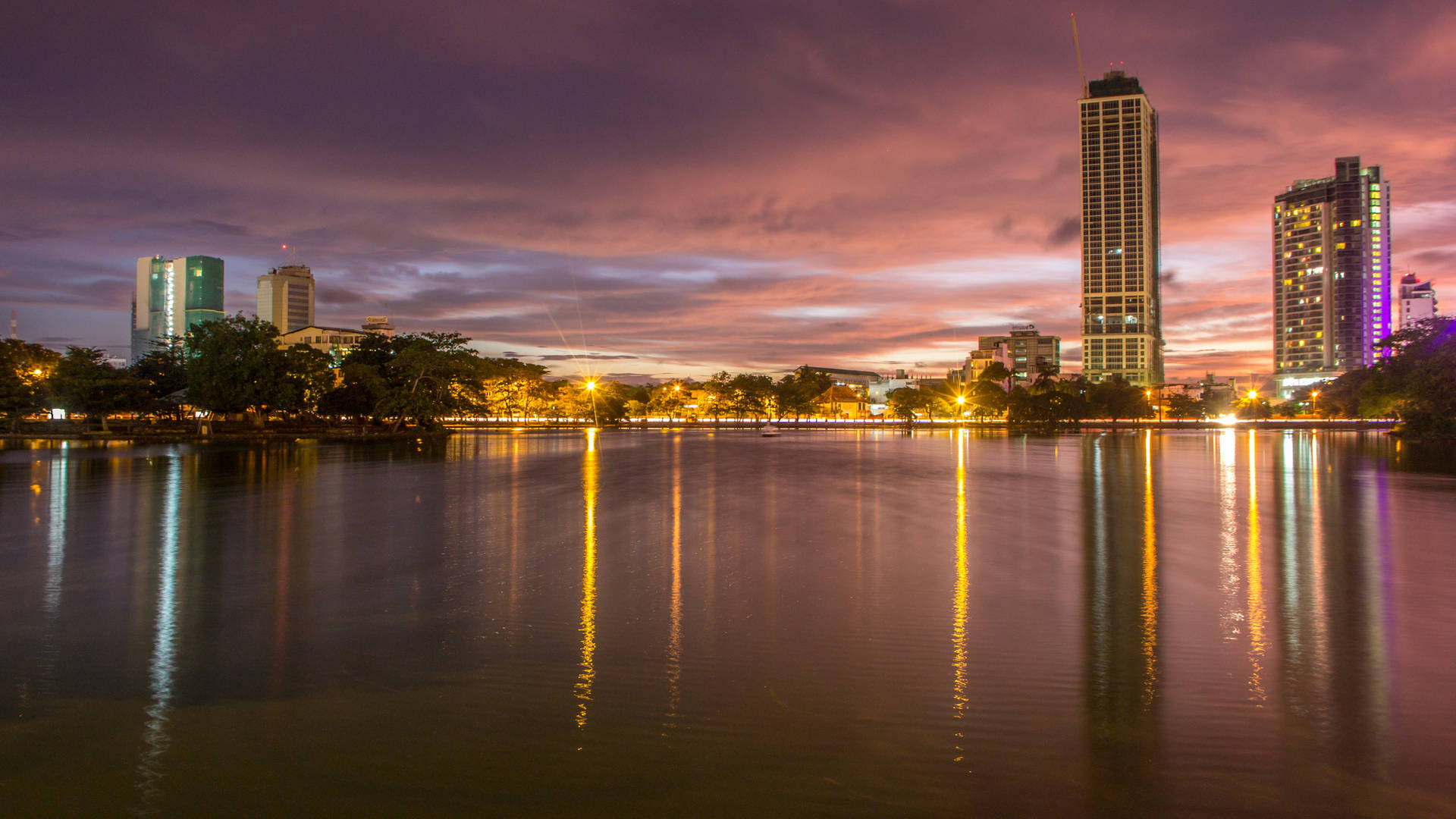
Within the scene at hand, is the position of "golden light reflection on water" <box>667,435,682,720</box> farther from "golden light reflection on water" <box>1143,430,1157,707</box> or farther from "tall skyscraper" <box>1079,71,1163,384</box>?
Answer: "tall skyscraper" <box>1079,71,1163,384</box>

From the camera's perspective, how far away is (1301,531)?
1358 cm

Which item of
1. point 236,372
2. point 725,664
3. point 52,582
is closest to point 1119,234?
point 236,372

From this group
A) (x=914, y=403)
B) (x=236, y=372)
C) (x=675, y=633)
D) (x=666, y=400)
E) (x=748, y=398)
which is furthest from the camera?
(x=666, y=400)

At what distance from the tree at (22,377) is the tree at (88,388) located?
0.93 metres

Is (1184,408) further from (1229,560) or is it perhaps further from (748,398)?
(1229,560)

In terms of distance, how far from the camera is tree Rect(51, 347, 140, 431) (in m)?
53.6

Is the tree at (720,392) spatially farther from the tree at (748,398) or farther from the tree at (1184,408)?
the tree at (1184,408)

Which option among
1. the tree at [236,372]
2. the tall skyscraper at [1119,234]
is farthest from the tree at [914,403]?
the tall skyscraper at [1119,234]

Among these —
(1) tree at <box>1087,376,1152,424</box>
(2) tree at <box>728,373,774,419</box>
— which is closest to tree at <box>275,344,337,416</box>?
(2) tree at <box>728,373,774,419</box>

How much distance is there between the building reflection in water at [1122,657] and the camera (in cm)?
463

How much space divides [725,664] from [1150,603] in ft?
16.4

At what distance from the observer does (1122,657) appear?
6668 mm

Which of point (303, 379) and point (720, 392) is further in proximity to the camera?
point (720, 392)

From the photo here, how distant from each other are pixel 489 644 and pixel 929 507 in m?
11.7
